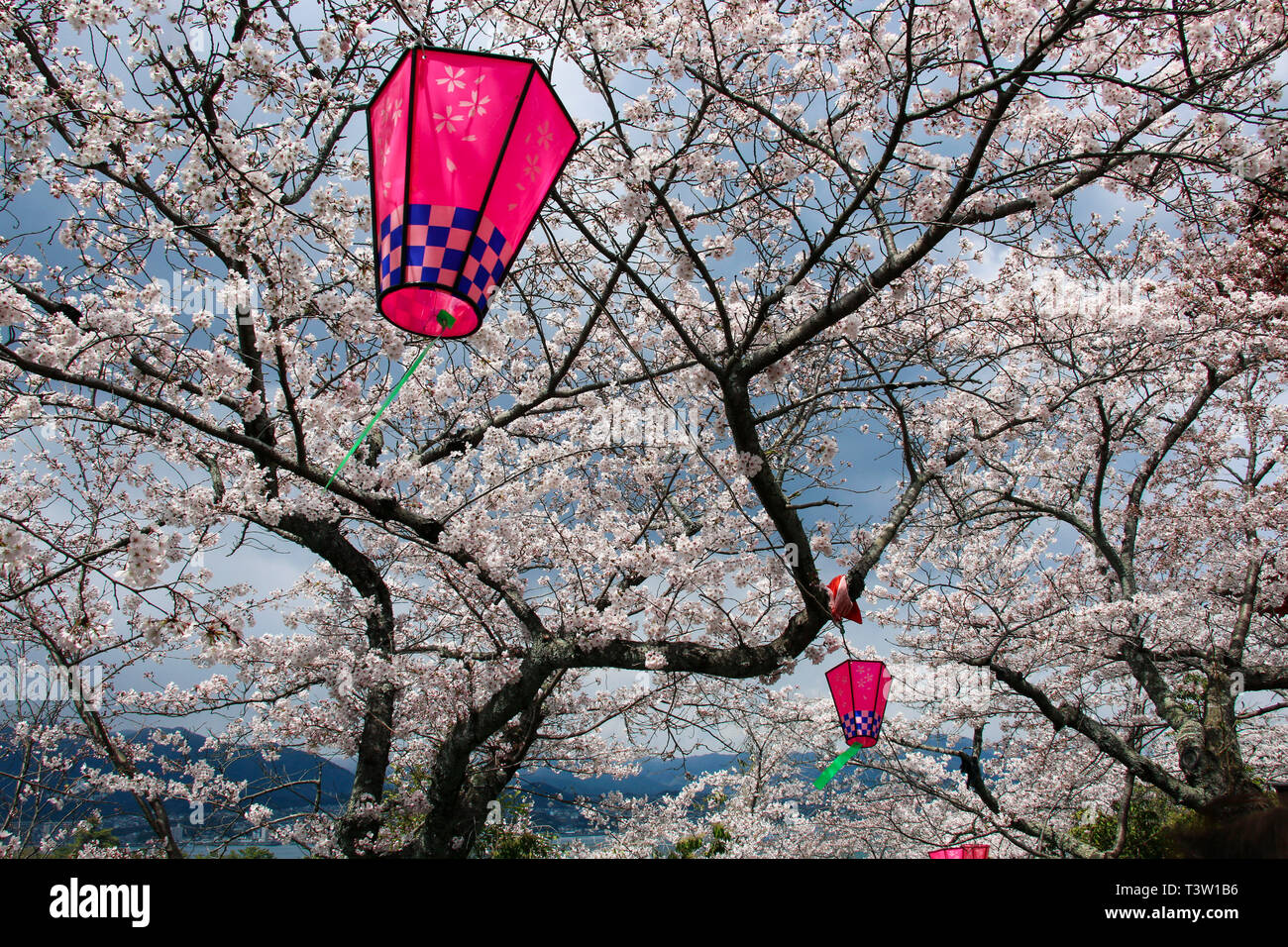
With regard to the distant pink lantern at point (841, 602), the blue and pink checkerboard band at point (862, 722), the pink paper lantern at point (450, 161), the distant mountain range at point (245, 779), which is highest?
the pink paper lantern at point (450, 161)

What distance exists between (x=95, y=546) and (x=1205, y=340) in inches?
376

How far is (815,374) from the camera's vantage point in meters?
5.15

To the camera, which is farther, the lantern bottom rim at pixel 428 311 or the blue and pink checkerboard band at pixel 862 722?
the blue and pink checkerboard band at pixel 862 722

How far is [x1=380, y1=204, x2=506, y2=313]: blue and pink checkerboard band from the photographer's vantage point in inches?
62.9

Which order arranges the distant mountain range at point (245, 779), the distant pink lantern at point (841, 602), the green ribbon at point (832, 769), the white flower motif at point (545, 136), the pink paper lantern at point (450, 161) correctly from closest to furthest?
the pink paper lantern at point (450, 161)
the white flower motif at point (545, 136)
the green ribbon at point (832, 769)
the distant pink lantern at point (841, 602)
the distant mountain range at point (245, 779)

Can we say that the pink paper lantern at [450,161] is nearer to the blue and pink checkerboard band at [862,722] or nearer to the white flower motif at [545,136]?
the white flower motif at [545,136]

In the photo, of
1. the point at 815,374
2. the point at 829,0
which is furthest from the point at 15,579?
the point at 829,0

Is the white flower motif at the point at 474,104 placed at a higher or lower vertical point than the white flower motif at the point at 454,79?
lower

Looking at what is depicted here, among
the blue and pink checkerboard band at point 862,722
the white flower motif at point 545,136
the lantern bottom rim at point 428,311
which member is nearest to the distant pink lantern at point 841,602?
the blue and pink checkerboard band at point 862,722

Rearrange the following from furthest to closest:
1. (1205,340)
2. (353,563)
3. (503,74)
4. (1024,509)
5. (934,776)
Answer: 1. (934,776)
2. (1024,509)
3. (1205,340)
4. (353,563)
5. (503,74)

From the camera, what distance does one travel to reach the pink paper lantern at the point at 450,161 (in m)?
1.60

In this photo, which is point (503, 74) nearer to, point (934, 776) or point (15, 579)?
point (15, 579)

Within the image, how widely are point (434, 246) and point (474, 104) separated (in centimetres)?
36

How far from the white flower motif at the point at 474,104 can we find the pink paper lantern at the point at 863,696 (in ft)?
11.9
